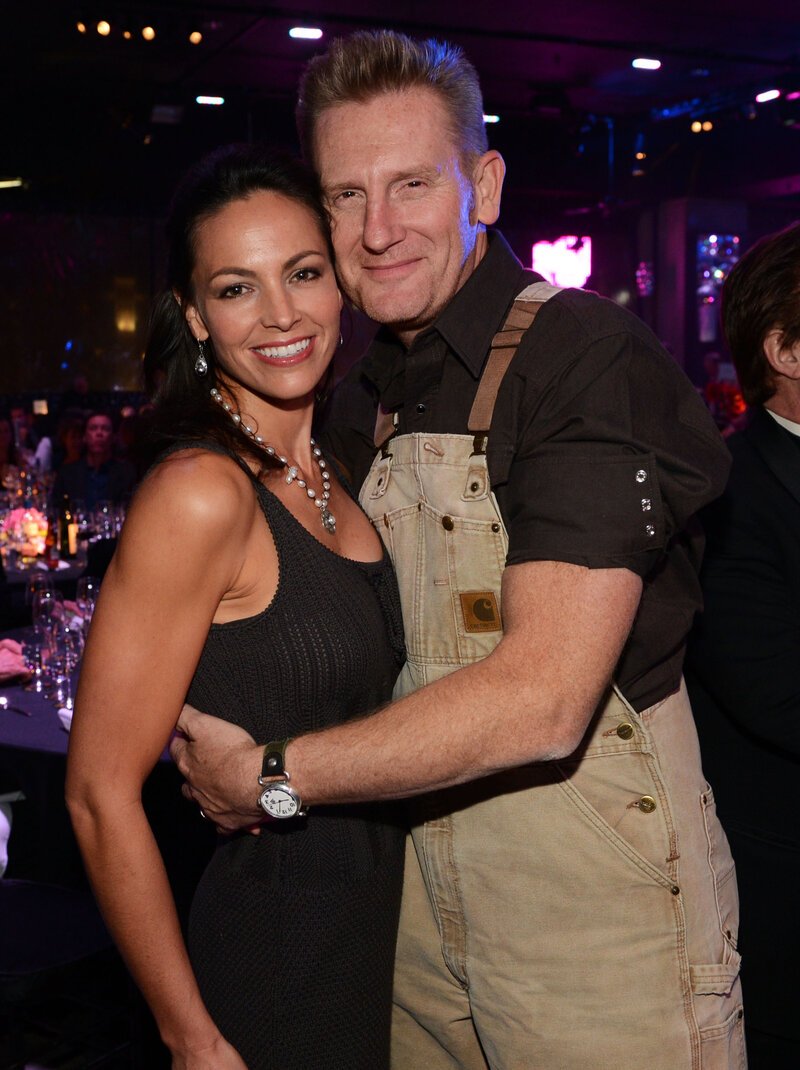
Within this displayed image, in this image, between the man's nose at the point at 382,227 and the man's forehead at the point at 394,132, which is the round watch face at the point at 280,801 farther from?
the man's forehead at the point at 394,132

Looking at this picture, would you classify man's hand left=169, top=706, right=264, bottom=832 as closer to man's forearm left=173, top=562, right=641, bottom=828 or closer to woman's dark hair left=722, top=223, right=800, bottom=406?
man's forearm left=173, top=562, right=641, bottom=828

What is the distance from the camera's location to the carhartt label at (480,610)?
1.71 m

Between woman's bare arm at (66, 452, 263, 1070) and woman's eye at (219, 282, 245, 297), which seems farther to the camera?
woman's eye at (219, 282, 245, 297)

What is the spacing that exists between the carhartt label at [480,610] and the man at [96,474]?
6443 mm

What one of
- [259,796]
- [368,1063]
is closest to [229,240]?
[259,796]

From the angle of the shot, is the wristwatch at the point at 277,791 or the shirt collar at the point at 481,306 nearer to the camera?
the wristwatch at the point at 277,791

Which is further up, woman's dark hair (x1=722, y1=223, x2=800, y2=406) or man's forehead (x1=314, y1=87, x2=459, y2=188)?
man's forehead (x1=314, y1=87, x2=459, y2=188)

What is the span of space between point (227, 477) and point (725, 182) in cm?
1463

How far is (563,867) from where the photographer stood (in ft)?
5.59

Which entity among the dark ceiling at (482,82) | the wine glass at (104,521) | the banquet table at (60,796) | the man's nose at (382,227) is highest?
the dark ceiling at (482,82)

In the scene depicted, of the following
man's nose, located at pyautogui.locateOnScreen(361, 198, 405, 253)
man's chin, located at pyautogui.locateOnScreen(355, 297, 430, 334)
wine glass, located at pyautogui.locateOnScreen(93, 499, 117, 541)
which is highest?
man's nose, located at pyautogui.locateOnScreen(361, 198, 405, 253)

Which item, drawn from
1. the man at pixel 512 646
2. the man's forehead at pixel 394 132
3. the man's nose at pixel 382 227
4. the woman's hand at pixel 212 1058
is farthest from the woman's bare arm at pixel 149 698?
the man's forehead at pixel 394 132

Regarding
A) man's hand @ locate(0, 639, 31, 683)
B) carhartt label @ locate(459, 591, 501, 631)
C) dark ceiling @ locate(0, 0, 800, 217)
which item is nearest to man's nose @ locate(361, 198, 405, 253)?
carhartt label @ locate(459, 591, 501, 631)

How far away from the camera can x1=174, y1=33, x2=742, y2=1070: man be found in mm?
1543
